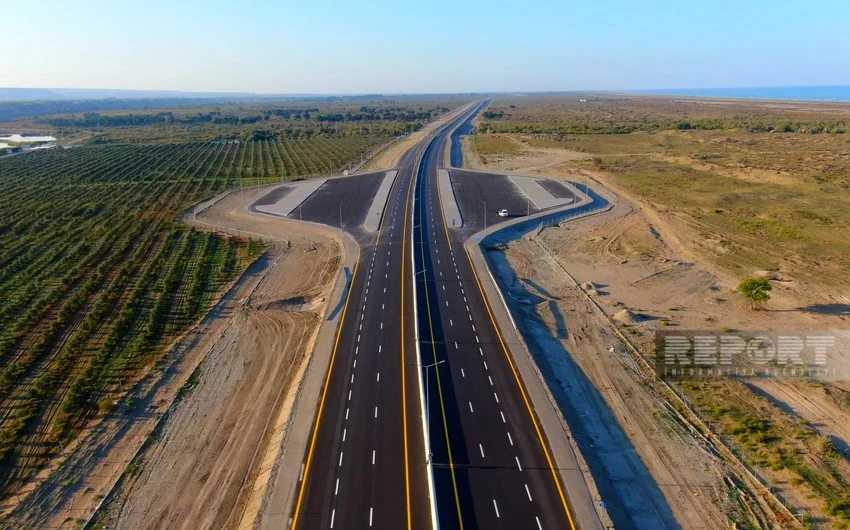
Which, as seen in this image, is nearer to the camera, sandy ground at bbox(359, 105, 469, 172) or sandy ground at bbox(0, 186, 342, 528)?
sandy ground at bbox(0, 186, 342, 528)

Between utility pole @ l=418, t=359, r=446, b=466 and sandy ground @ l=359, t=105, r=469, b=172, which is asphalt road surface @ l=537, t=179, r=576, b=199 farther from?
utility pole @ l=418, t=359, r=446, b=466

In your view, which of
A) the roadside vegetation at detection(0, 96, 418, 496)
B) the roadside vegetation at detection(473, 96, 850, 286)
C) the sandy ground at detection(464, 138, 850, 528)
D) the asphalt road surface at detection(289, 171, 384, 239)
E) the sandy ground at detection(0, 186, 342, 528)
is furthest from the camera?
the asphalt road surface at detection(289, 171, 384, 239)

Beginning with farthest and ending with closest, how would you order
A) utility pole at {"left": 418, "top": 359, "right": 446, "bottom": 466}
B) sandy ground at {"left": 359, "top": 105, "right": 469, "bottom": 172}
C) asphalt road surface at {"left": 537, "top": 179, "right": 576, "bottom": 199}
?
sandy ground at {"left": 359, "top": 105, "right": 469, "bottom": 172} < asphalt road surface at {"left": 537, "top": 179, "right": 576, "bottom": 199} < utility pole at {"left": 418, "top": 359, "right": 446, "bottom": 466}

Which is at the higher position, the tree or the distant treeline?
the distant treeline

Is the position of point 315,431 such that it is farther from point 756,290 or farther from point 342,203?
point 342,203

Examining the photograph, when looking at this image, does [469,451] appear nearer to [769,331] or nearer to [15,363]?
[769,331]

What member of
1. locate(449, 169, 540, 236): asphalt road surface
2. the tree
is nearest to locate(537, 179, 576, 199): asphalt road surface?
locate(449, 169, 540, 236): asphalt road surface

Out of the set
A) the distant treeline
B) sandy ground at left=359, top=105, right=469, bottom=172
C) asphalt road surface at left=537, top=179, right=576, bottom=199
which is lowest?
asphalt road surface at left=537, top=179, right=576, bottom=199
